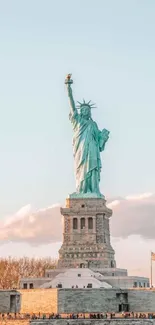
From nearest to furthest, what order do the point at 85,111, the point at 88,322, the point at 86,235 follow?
the point at 88,322
the point at 86,235
the point at 85,111

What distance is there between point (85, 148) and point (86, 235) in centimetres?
1072

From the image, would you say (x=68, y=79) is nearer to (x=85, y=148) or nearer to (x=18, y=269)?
(x=85, y=148)

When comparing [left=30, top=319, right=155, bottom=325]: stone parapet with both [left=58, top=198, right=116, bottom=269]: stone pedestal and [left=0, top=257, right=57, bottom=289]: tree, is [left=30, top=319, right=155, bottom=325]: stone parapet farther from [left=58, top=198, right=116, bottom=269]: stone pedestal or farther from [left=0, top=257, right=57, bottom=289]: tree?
[left=0, top=257, right=57, bottom=289]: tree

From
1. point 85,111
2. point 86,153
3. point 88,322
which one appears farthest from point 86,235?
point 88,322

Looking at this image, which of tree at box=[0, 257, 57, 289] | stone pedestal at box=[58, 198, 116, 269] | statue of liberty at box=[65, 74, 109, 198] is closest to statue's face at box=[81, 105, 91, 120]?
A: statue of liberty at box=[65, 74, 109, 198]

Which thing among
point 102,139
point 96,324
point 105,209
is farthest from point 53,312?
point 102,139

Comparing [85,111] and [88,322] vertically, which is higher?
[85,111]

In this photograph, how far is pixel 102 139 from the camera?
87.7 m

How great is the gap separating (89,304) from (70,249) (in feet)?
51.2

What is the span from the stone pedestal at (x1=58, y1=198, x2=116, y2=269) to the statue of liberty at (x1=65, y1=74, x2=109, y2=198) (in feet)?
5.16

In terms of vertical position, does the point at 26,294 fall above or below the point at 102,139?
below

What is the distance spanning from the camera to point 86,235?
8256cm

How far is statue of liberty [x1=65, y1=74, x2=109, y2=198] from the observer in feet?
279

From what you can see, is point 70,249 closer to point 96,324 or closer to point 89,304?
point 89,304
